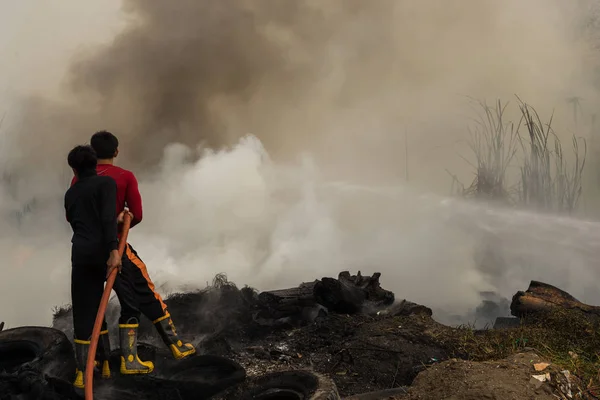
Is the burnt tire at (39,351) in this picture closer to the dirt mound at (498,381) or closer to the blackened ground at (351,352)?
the blackened ground at (351,352)

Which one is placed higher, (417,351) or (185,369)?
(185,369)

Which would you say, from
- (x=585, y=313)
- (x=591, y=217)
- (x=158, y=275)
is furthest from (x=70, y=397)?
(x=591, y=217)

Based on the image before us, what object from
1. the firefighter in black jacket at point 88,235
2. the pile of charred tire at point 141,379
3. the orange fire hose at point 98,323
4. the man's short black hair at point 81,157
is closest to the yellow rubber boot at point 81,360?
the firefighter in black jacket at point 88,235

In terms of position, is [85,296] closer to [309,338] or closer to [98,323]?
[98,323]

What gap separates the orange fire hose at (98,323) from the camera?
4332 millimetres

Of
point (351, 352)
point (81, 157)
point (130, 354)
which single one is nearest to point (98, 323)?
point (130, 354)

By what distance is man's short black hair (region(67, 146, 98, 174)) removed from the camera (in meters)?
5.08

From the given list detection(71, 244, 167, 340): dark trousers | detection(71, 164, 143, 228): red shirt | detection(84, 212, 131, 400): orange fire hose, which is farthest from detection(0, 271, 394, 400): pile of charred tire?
detection(71, 164, 143, 228): red shirt

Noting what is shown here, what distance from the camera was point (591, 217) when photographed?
1995 centimetres

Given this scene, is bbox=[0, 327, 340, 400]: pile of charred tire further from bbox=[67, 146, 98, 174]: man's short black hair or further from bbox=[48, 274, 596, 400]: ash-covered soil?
bbox=[67, 146, 98, 174]: man's short black hair

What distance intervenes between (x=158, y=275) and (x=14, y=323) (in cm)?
450

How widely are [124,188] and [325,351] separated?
4069 mm

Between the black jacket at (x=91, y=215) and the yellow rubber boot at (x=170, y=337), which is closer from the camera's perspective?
the black jacket at (x=91, y=215)

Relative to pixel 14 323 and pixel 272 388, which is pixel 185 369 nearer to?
pixel 272 388
